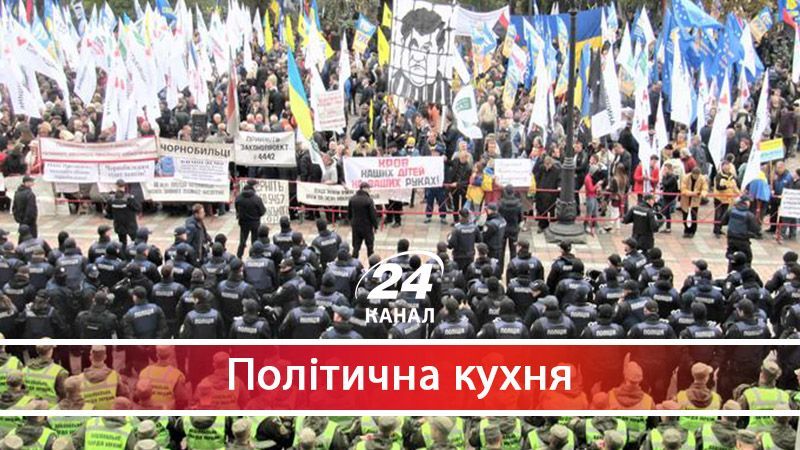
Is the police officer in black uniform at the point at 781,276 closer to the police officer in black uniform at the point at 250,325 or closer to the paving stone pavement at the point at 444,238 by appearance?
the paving stone pavement at the point at 444,238

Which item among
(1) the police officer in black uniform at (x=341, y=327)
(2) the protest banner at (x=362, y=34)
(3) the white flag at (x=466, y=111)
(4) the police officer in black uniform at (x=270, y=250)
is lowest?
(1) the police officer in black uniform at (x=341, y=327)

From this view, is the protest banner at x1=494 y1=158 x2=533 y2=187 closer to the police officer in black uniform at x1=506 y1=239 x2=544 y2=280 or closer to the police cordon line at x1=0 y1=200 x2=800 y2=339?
the police cordon line at x1=0 y1=200 x2=800 y2=339

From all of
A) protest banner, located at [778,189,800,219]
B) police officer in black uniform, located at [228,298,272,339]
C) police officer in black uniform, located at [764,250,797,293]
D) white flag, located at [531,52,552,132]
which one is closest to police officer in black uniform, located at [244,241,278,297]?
police officer in black uniform, located at [228,298,272,339]

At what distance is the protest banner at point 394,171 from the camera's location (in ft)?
58.8

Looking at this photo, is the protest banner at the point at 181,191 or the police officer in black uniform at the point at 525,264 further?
the protest banner at the point at 181,191

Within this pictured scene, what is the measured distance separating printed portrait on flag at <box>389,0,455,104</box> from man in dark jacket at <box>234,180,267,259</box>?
375 centimetres

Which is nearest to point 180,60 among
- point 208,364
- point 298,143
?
point 298,143

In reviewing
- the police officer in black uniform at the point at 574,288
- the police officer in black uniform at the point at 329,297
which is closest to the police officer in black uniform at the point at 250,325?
the police officer in black uniform at the point at 329,297

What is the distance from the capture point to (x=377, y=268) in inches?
533

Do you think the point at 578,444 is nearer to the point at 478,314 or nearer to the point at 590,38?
the point at 478,314

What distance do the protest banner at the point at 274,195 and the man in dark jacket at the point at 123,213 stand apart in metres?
2.25

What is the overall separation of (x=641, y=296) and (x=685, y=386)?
4610 mm

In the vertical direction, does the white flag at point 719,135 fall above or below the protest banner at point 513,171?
above

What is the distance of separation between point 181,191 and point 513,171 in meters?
5.81
